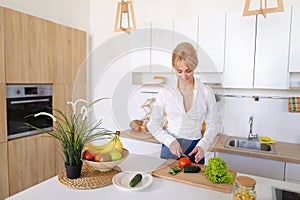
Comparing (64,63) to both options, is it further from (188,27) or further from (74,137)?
(74,137)

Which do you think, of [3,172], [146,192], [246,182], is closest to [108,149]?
[146,192]

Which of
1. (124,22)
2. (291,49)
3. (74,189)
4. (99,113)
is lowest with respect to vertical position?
(74,189)

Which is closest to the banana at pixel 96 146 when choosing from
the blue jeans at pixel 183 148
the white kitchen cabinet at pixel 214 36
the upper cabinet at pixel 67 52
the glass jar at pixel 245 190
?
the blue jeans at pixel 183 148

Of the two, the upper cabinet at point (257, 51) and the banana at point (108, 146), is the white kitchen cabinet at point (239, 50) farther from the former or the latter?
the banana at point (108, 146)

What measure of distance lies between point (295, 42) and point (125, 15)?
1405 millimetres

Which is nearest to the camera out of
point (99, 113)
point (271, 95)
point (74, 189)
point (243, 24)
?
point (74, 189)

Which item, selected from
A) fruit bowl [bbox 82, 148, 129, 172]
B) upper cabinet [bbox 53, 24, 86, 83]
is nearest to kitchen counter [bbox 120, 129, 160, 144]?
fruit bowl [bbox 82, 148, 129, 172]

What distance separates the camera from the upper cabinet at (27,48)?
1.83 m

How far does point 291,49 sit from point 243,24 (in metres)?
0.45

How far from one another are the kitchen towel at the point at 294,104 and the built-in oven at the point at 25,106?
231cm

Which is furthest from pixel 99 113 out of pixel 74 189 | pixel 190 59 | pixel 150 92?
pixel 190 59

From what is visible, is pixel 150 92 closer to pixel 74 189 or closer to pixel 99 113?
pixel 99 113

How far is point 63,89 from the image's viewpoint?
7.89 ft

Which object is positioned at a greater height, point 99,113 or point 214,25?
point 214,25
